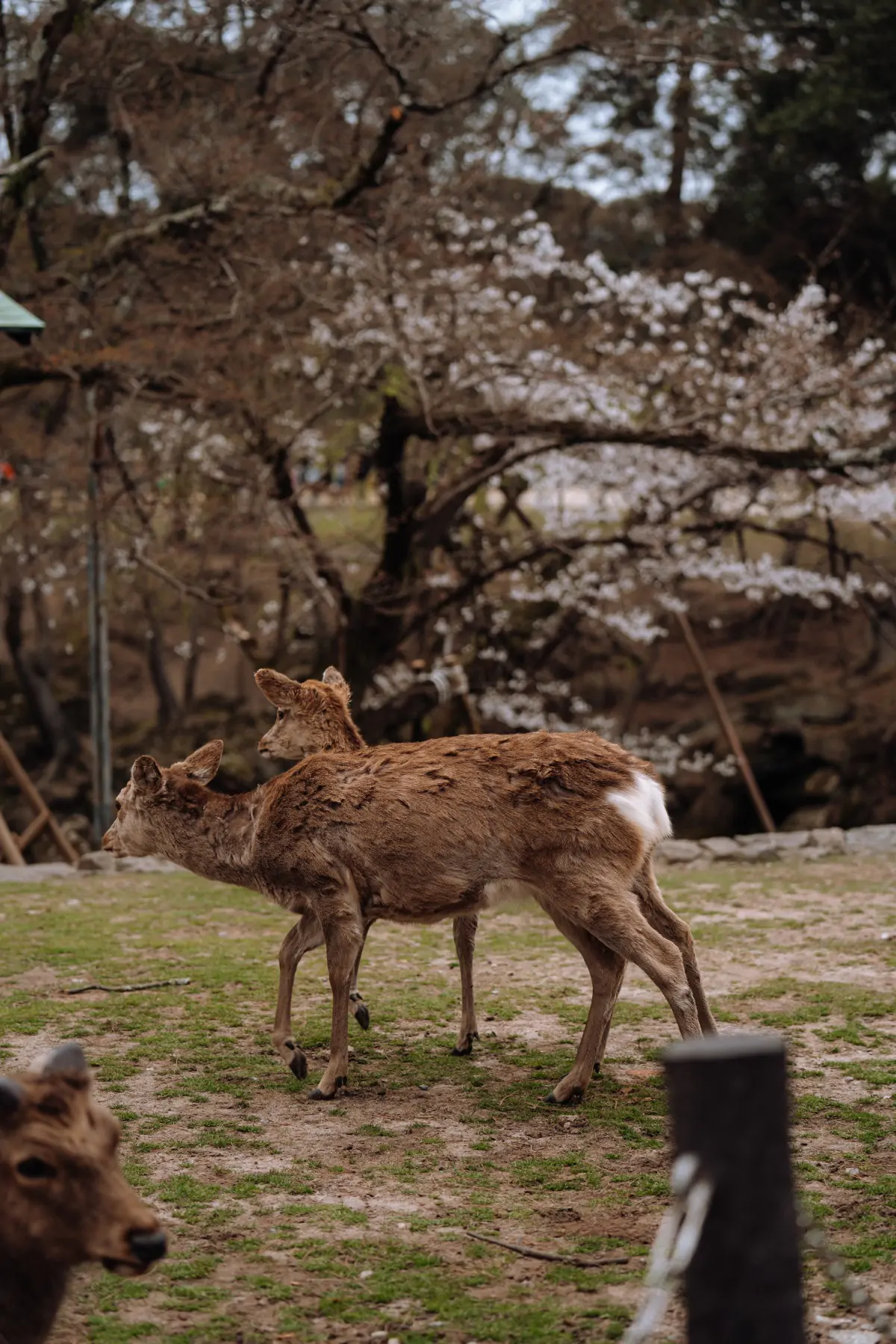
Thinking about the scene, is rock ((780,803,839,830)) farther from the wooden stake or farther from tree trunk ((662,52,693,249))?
the wooden stake

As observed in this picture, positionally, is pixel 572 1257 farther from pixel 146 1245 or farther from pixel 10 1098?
pixel 10 1098

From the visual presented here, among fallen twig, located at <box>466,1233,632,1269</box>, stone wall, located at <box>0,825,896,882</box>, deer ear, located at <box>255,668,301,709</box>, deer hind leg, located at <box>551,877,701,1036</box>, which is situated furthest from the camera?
stone wall, located at <box>0,825,896,882</box>

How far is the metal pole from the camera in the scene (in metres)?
13.4

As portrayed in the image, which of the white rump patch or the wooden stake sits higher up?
the white rump patch

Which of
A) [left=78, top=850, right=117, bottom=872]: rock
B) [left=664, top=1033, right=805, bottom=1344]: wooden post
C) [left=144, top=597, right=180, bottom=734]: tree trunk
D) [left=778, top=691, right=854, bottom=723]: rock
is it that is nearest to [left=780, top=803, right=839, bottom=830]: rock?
[left=778, top=691, right=854, bottom=723]: rock

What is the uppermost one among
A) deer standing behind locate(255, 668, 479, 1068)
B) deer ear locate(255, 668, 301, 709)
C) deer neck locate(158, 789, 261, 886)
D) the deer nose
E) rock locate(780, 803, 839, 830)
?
deer ear locate(255, 668, 301, 709)

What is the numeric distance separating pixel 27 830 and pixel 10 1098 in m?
11.2

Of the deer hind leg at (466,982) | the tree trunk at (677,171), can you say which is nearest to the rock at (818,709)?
the tree trunk at (677,171)

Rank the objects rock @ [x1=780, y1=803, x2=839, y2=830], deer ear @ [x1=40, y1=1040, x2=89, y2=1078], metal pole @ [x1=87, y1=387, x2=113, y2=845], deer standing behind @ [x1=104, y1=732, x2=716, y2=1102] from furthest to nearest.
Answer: rock @ [x1=780, y1=803, x2=839, y2=830] < metal pole @ [x1=87, y1=387, x2=113, y2=845] < deer standing behind @ [x1=104, y1=732, x2=716, y2=1102] < deer ear @ [x1=40, y1=1040, x2=89, y2=1078]

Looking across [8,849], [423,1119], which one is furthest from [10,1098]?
[8,849]

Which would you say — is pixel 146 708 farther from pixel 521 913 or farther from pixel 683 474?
pixel 521 913

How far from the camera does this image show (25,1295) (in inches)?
128

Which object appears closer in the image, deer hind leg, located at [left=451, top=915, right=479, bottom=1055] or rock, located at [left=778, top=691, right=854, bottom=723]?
deer hind leg, located at [left=451, top=915, right=479, bottom=1055]

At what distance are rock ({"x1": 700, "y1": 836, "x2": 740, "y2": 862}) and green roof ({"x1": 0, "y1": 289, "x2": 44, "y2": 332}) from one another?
6636mm
